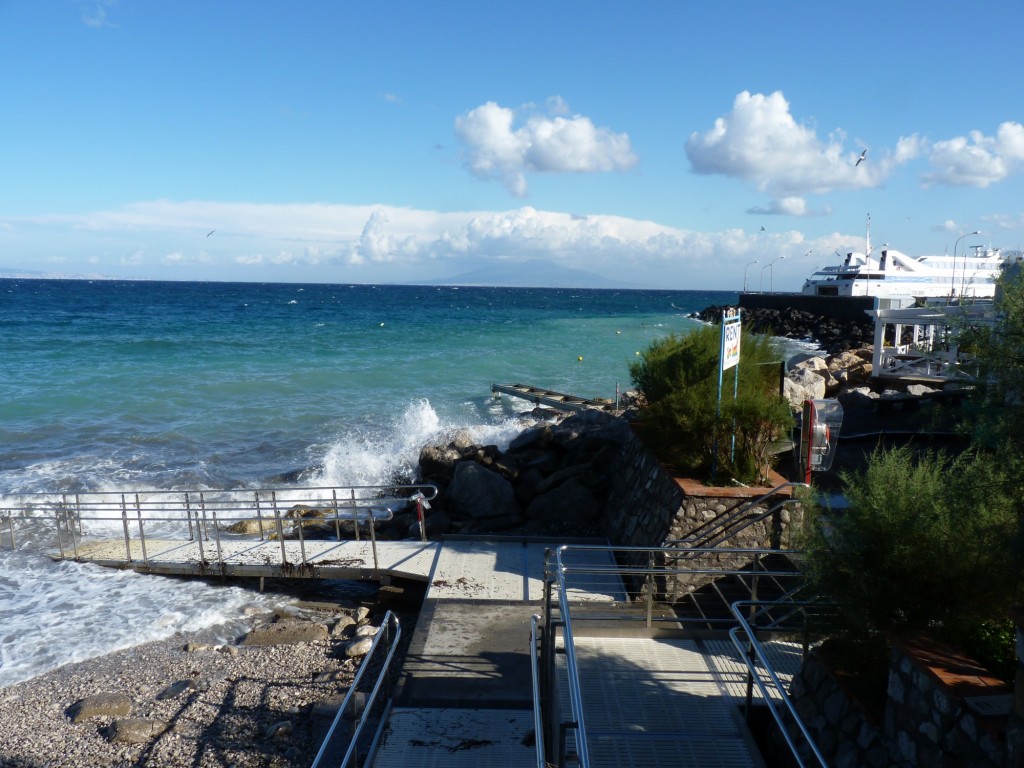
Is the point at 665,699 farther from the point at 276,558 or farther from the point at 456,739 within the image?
the point at 276,558

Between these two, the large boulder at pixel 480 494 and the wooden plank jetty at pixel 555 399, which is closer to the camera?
the large boulder at pixel 480 494

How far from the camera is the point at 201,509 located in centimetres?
1170

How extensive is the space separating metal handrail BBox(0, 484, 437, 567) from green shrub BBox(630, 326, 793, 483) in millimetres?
3708

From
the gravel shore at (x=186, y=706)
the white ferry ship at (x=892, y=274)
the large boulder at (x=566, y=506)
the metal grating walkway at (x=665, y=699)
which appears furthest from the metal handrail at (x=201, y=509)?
the white ferry ship at (x=892, y=274)

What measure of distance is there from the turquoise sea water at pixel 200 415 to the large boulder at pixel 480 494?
4020 mm

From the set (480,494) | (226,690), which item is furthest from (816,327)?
(226,690)

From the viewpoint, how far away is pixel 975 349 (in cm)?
447

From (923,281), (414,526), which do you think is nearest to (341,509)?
(414,526)

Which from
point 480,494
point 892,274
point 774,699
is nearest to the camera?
point 774,699

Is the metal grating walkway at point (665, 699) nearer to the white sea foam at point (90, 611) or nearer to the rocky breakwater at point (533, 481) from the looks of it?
the rocky breakwater at point (533, 481)

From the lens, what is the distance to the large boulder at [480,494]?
13.2m

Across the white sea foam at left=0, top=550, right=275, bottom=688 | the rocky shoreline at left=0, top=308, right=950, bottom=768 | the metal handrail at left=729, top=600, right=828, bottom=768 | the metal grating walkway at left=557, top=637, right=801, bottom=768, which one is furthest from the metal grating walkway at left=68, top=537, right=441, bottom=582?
the metal handrail at left=729, top=600, right=828, bottom=768

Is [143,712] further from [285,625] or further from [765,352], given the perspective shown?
[765,352]

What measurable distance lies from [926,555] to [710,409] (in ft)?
17.6
